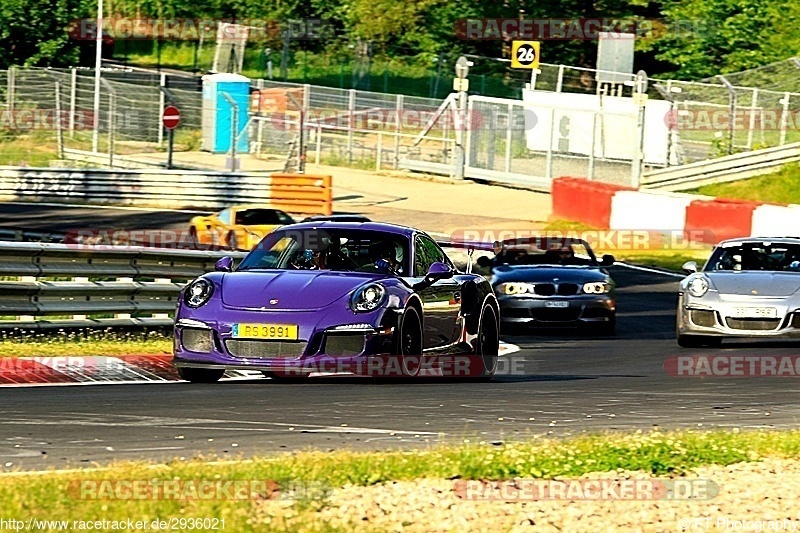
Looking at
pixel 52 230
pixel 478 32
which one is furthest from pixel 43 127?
pixel 478 32

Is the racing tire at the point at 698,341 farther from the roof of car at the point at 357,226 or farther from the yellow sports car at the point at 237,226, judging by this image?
the yellow sports car at the point at 237,226

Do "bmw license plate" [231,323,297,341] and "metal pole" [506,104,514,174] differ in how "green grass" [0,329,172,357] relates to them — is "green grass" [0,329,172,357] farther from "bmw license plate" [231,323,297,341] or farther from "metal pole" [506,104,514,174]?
"metal pole" [506,104,514,174]

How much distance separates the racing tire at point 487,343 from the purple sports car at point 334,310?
0.06ft

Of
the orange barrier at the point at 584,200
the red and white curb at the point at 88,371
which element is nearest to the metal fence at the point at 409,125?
the orange barrier at the point at 584,200

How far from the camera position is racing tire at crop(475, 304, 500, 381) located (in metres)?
13.3

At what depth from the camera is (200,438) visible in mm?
8273

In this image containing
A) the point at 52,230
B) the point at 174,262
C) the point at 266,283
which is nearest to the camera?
the point at 266,283

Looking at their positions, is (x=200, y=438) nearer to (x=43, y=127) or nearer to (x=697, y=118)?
(x=697, y=118)

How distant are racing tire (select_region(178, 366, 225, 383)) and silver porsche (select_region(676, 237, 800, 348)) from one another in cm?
617

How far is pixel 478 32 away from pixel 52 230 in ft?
116

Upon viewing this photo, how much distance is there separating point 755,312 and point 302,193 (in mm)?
21953

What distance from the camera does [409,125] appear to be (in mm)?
47531

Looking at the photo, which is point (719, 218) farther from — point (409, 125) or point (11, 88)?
point (11, 88)

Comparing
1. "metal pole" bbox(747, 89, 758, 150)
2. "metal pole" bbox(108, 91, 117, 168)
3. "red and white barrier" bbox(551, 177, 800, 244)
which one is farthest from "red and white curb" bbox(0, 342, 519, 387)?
"metal pole" bbox(108, 91, 117, 168)
